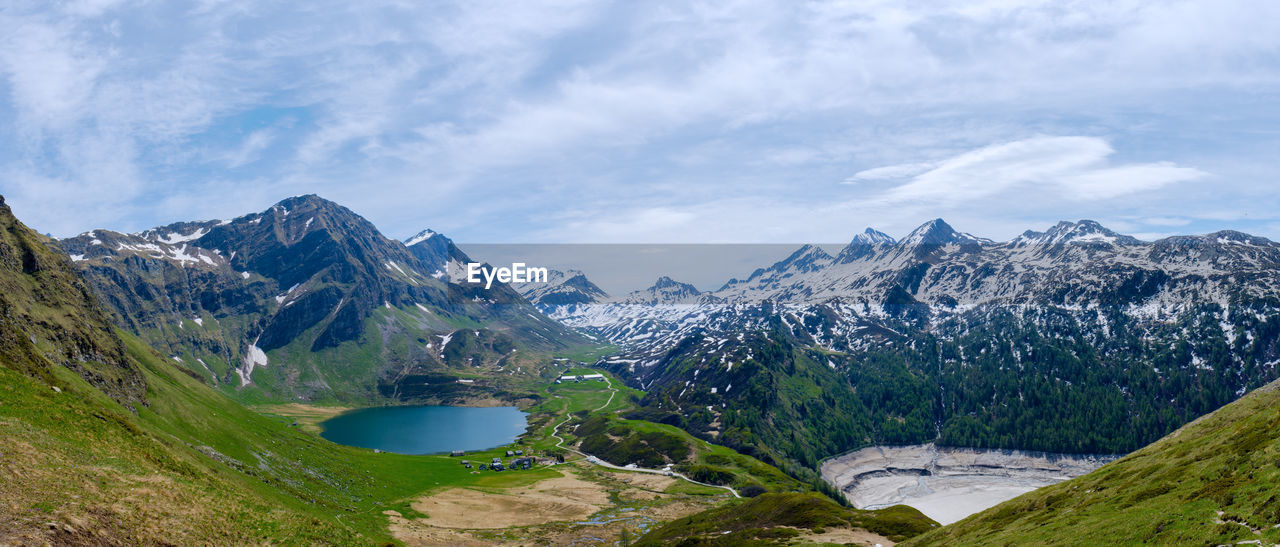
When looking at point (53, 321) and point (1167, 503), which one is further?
point (53, 321)

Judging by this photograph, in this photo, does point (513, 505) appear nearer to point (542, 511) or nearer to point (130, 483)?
point (542, 511)

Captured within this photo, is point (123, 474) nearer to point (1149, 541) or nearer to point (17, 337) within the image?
point (17, 337)

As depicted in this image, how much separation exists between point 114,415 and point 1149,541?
338ft

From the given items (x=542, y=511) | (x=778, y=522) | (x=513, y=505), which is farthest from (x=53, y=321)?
(x=778, y=522)

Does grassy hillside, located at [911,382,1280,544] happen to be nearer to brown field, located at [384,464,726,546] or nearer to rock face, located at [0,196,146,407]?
brown field, located at [384,464,726,546]

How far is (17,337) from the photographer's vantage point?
85.6m

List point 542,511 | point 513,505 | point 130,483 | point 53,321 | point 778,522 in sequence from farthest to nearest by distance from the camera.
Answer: point 513,505, point 542,511, point 53,321, point 778,522, point 130,483

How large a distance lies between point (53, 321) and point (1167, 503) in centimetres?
16491

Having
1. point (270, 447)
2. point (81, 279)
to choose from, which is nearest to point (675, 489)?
point (270, 447)

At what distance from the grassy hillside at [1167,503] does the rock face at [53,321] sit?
120 m

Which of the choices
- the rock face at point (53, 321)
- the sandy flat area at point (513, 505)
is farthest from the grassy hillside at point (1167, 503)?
the rock face at point (53, 321)

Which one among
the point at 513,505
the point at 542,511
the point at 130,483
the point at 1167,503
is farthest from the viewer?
the point at 513,505

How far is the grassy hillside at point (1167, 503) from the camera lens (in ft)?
124

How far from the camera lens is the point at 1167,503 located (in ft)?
152
